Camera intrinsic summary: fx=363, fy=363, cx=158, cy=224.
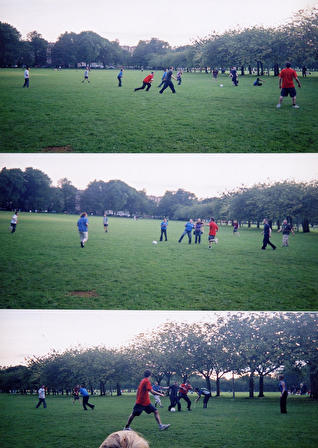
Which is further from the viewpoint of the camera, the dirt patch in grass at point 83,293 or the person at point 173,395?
the dirt patch in grass at point 83,293

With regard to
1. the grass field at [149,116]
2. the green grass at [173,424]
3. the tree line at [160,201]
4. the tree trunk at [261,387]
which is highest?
the grass field at [149,116]

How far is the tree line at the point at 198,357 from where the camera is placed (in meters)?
6.89

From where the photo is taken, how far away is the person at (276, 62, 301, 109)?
7.73 m

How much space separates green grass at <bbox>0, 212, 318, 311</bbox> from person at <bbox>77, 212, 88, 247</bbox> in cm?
11

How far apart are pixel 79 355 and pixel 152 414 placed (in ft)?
5.78

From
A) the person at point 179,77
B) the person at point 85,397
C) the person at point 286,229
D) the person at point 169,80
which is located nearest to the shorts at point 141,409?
the person at point 85,397

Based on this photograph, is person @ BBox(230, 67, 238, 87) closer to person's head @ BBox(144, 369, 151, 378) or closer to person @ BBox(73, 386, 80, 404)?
person's head @ BBox(144, 369, 151, 378)

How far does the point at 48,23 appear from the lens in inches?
314

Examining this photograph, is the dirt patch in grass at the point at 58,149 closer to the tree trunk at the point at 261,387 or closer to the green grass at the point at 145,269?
the green grass at the point at 145,269

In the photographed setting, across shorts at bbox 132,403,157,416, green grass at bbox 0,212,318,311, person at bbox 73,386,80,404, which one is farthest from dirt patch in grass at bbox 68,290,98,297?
shorts at bbox 132,403,157,416

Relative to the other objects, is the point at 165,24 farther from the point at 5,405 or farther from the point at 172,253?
the point at 5,405

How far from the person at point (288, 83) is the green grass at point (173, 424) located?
594 centimetres

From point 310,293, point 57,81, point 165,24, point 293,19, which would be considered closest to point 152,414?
point 310,293

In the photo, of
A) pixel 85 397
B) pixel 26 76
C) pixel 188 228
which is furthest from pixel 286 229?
pixel 26 76
